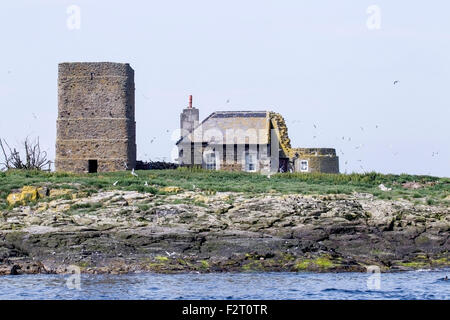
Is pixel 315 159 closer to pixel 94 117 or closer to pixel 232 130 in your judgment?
pixel 232 130

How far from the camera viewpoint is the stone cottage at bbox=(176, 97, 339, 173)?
52.4 m

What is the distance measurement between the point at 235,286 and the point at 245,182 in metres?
18.8

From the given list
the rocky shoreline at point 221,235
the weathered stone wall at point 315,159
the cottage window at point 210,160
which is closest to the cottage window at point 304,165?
the weathered stone wall at point 315,159

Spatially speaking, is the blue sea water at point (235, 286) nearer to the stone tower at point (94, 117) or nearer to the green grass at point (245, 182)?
the green grass at point (245, 182)

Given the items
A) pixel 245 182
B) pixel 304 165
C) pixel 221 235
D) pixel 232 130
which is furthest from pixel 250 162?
pixel 221 235

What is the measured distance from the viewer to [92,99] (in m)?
53.1

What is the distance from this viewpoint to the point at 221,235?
89.4 feet

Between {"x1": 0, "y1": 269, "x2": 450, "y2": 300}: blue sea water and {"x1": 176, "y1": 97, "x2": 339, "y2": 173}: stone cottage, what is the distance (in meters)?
27.6

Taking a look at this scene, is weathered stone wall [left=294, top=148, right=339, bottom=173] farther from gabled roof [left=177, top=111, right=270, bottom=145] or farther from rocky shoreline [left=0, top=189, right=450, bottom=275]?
rocky shoreline [left=0, top=189, right=450, bottom=275]

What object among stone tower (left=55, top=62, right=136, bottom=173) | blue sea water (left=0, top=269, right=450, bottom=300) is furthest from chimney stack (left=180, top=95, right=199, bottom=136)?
blue sea water (left=0, top=269, right=450, bottom=300)

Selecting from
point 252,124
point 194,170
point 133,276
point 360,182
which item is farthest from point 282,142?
point 133,276

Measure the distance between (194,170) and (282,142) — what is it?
28.3ft

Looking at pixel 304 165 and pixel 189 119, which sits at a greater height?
pixel 189 119
